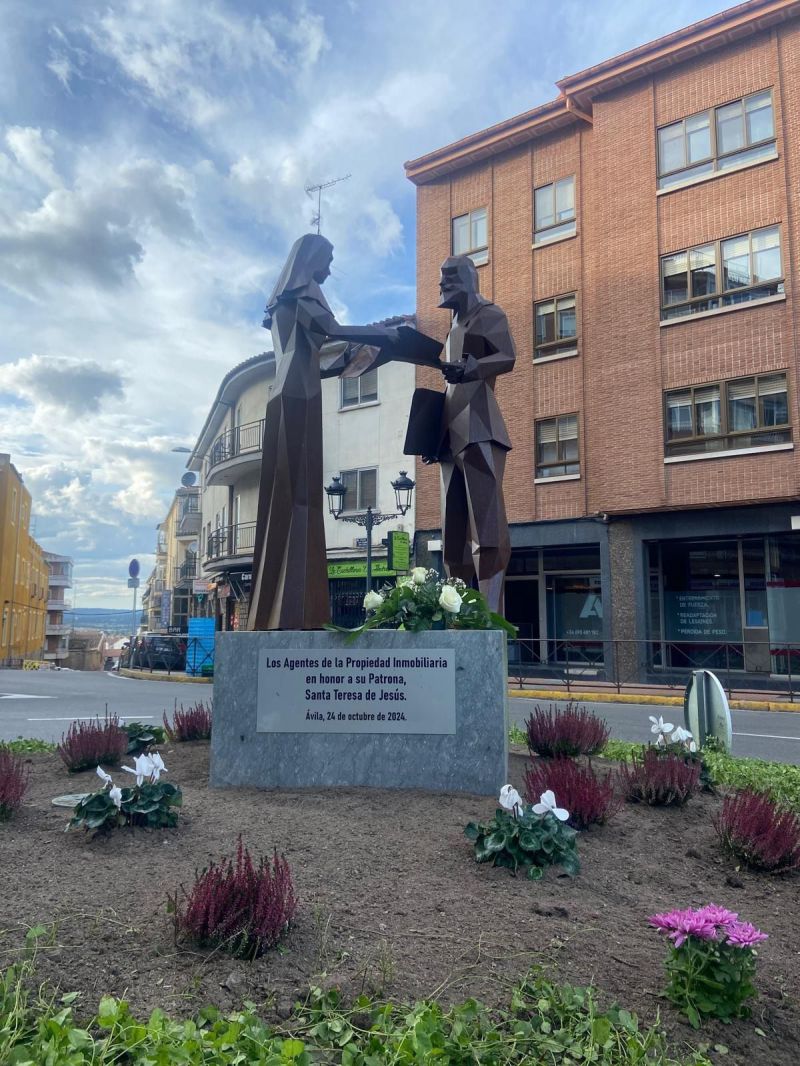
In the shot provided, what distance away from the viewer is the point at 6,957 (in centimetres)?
300

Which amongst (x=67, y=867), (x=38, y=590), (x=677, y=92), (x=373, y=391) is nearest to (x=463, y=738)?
(x=67, y=867)

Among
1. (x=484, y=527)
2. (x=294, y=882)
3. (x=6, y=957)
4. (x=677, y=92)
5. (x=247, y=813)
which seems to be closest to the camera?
(x=6, y=957)

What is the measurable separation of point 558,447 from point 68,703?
1360 cm

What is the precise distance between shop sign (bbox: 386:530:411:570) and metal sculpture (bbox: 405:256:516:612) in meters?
14.7

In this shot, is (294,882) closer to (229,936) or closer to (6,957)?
(229,936)

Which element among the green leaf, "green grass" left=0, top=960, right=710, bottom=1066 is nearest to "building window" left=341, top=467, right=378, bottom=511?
"green grass" left=0, top=960, right=710, bottom=1066

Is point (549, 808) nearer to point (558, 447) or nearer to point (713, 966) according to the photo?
point (713, 966)

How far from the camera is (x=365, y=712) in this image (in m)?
6.09

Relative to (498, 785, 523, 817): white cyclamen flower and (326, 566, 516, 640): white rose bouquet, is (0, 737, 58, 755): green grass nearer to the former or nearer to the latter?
(326, 566, 516, 640): white rose bouquet

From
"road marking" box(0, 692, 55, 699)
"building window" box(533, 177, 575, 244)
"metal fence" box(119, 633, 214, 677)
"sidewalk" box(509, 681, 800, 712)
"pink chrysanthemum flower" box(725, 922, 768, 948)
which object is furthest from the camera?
"metal fence" box(119, 633, 214, 677)

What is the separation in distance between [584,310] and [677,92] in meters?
5.62

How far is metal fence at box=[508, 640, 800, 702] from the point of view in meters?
19.3

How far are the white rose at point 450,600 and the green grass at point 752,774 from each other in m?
2.12

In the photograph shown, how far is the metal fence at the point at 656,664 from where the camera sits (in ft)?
63.5
